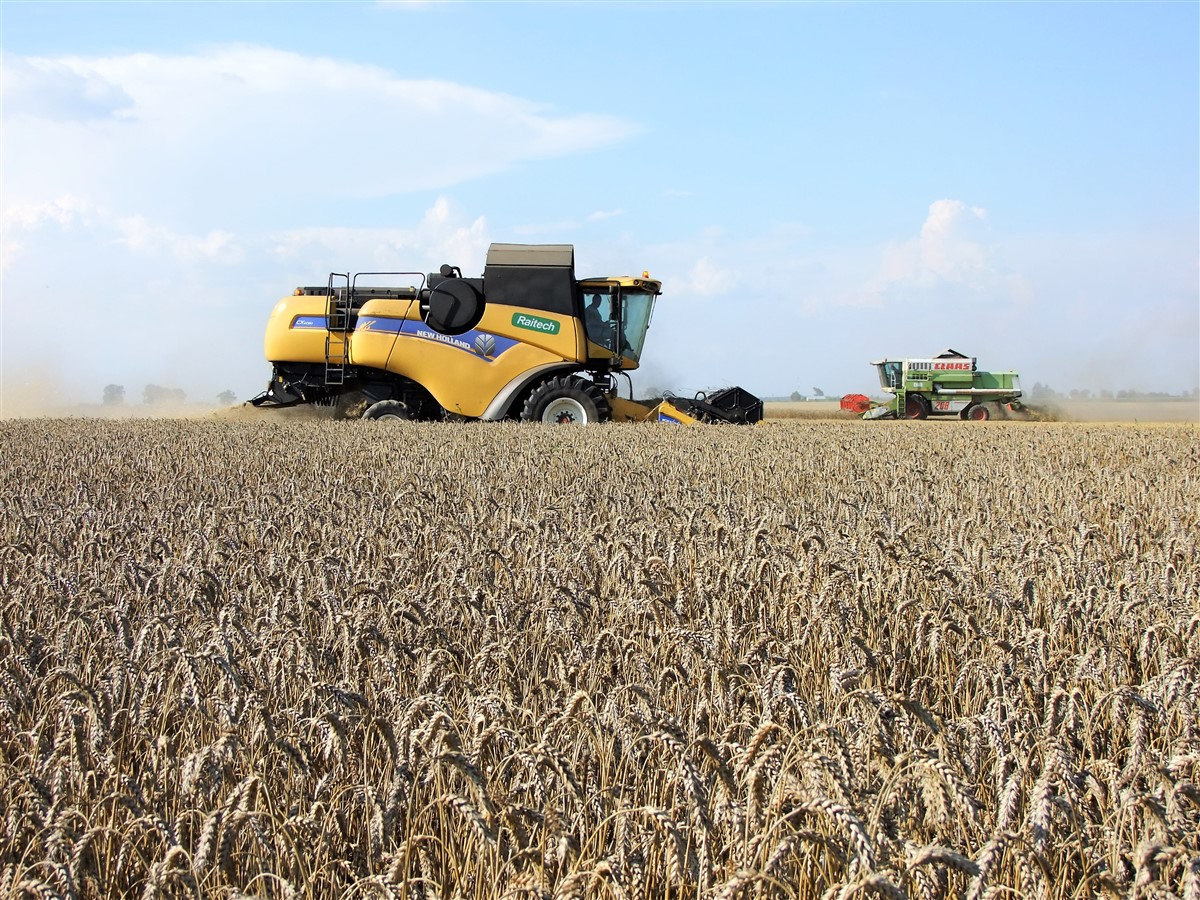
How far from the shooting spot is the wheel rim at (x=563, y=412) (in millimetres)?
15871

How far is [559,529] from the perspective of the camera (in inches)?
233

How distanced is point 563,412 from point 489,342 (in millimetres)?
1416

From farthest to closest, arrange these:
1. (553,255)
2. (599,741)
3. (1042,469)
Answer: (553,255) → (1042,469) → (599,741)

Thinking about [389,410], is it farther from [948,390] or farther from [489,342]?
[948,390]

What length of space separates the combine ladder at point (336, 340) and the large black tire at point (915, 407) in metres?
15.8

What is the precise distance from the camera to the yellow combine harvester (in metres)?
15.9

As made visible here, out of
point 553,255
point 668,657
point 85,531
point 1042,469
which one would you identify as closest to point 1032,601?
point 668,657

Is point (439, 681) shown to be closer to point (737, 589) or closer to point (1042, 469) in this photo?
point (737, 589)

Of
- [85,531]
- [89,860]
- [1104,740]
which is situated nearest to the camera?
[89,860]

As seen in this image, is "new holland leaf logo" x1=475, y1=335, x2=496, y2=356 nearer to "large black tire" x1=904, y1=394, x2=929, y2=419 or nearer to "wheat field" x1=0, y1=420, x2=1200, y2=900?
"wheat field" x1=0, y1=420, x2=1200, y2=900

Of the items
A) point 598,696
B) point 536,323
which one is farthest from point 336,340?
point 598,696

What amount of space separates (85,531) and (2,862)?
374 centimetres

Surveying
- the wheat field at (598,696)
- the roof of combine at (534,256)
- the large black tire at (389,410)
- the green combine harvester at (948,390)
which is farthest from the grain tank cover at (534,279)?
the green combine harvester at (948,390)

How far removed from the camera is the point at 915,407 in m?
27.8
